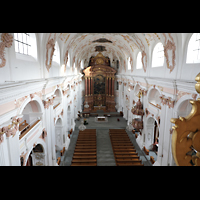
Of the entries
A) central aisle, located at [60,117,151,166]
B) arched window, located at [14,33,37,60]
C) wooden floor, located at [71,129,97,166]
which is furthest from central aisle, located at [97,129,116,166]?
arched window, located at [14,33,37,60]

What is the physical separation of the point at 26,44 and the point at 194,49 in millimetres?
7535

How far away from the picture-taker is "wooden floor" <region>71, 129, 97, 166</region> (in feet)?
35.2

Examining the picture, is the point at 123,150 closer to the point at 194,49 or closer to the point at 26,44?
the point at 194,49

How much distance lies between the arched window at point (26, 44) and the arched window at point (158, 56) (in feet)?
25.5

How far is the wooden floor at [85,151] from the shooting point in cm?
1073

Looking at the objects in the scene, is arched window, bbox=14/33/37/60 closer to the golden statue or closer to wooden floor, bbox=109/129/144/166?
the golden statue

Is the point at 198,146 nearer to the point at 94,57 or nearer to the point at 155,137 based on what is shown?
the point at 155,137

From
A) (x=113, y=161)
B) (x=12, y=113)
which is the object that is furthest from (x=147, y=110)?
(x=12, y=113)

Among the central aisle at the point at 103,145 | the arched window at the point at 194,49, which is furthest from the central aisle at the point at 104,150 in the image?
the arched window at the point at 194,49

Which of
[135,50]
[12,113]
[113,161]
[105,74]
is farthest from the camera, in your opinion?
[105,74]

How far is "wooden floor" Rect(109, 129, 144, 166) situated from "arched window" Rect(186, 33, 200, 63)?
725 centimetres

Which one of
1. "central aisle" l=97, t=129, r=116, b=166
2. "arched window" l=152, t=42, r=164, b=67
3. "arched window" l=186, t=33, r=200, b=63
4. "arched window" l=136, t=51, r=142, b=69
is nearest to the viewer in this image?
"arched window" l=186, t=33, r=200, b=63
